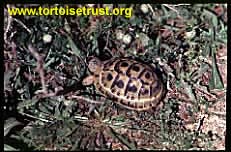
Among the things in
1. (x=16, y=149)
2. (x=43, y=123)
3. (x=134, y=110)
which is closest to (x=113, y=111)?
(x=134, y=110)

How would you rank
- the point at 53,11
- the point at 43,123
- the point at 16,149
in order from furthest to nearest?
1. the point at 53,11
2. the point at 43,123
3. the point at 16,149

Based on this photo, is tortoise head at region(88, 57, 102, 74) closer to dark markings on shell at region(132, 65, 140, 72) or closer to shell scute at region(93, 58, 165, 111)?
shell scute at region(93, 58, 165, 111)

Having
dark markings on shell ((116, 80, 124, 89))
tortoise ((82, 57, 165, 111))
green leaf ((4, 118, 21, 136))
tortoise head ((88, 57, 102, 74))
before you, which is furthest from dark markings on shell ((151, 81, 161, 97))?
green leaf ((4, 118, 21, 136))

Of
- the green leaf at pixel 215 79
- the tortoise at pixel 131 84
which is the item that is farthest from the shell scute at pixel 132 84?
the green leaf at pixel 215 79

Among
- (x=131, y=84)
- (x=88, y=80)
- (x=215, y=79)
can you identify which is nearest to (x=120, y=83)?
(x=131, y=84)

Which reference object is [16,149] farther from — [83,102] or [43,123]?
[83,102]

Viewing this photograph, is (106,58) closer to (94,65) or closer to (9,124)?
(94,65)
